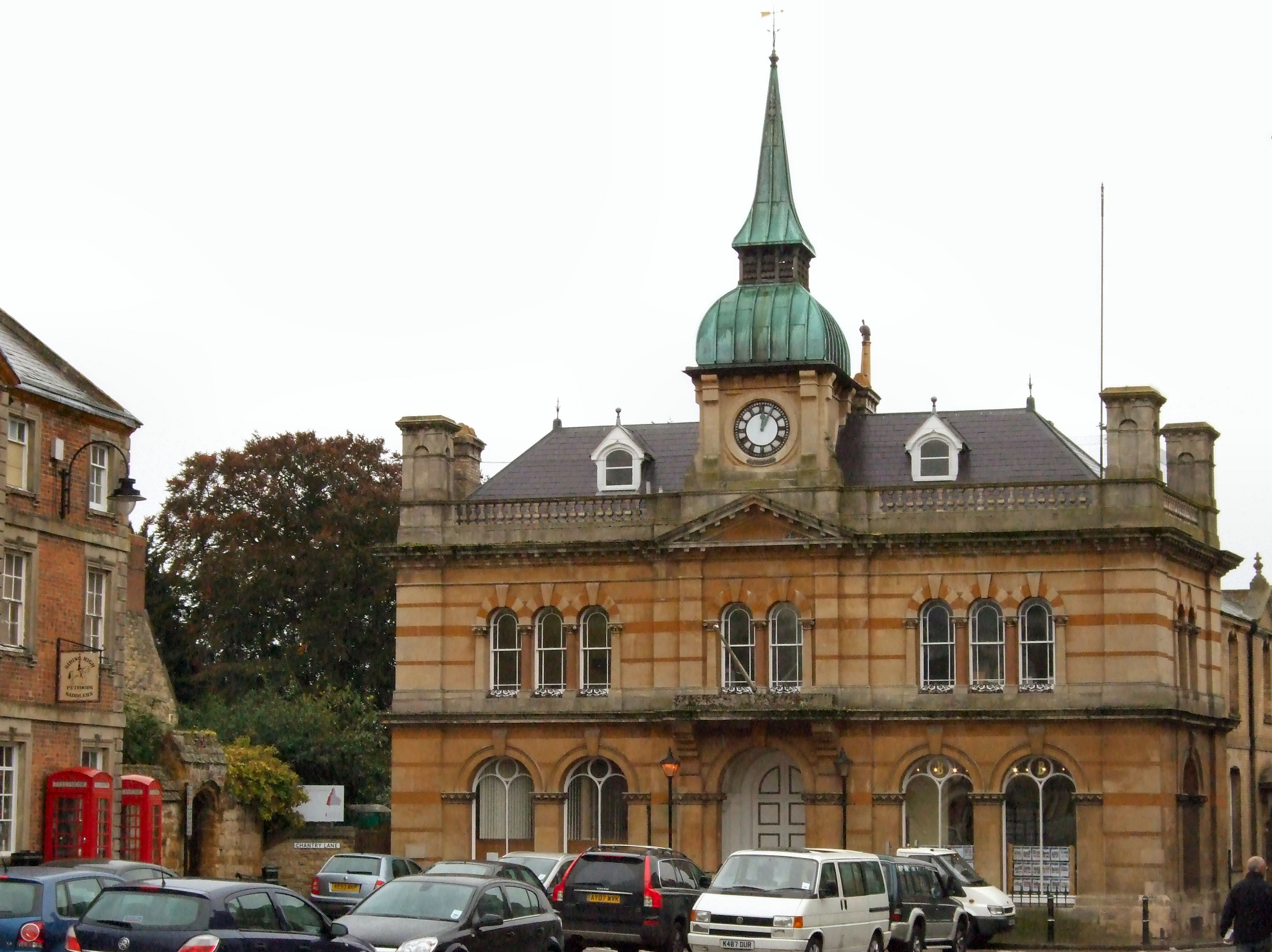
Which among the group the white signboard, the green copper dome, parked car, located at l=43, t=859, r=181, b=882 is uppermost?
the green copper dome

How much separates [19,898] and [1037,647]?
2851 cm

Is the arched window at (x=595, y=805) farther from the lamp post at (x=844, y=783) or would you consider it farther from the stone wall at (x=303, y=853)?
the stone wall at (x=303, y=853)

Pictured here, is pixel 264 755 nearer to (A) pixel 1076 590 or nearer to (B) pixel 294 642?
(B) pixel 294 642

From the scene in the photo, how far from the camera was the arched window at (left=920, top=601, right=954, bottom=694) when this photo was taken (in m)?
50.5

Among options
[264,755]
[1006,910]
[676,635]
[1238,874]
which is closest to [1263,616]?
[1238,874]

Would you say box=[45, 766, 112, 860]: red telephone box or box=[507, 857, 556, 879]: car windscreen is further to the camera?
box=[45, 766, 112, 860]: red telephone box

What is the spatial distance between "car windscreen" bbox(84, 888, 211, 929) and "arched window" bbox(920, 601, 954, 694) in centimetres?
2899

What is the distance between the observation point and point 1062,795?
49.4m

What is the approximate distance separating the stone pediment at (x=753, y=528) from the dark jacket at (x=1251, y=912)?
24.8m

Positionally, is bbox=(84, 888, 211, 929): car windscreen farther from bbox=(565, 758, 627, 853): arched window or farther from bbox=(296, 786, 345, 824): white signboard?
bbox=(296, 786, 345, 824): white signboard

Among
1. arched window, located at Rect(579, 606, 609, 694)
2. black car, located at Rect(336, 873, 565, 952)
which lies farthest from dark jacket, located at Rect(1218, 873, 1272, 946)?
arched window, located at Rect(579, 606, 609, 694)

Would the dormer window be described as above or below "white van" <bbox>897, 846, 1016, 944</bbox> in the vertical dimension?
above

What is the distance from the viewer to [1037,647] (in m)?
50.0

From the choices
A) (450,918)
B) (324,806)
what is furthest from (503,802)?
(450,918)
